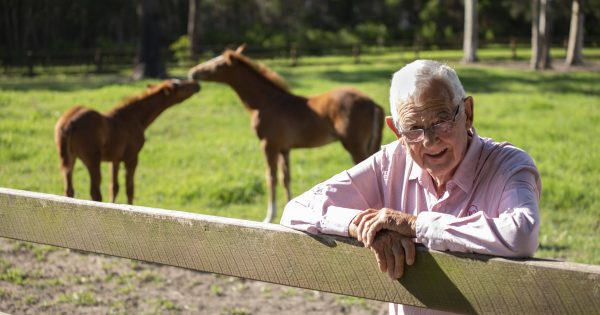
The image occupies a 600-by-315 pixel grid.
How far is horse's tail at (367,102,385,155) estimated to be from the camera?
9031mm

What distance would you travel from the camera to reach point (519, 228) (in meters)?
1.97

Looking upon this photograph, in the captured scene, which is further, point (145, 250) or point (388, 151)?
point (388, 151)

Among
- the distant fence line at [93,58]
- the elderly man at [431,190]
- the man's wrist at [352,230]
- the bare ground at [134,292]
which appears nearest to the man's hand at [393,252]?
the elderly man at [431,190]

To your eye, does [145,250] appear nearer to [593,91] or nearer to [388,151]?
[388,151]

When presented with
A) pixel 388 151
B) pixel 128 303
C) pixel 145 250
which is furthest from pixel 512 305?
pixel 128 303

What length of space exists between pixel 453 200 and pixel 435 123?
27 cm

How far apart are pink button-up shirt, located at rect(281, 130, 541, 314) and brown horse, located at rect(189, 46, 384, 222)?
248 inches

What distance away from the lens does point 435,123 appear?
2.28 m

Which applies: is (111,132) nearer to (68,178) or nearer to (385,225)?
(68,178)

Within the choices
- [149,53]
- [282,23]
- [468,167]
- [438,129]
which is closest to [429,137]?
[438,129]

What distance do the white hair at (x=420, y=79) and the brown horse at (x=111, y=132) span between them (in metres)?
5.81

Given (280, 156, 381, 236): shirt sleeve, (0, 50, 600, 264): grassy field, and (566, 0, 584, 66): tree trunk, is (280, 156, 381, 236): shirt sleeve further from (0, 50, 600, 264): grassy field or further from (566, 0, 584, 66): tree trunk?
(566, 0, 584, 66): tree trunk

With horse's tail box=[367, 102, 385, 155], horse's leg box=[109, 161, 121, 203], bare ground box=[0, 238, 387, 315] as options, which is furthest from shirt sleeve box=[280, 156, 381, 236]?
horse's tail box=[367, 102, 385, 155]

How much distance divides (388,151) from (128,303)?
379cm
